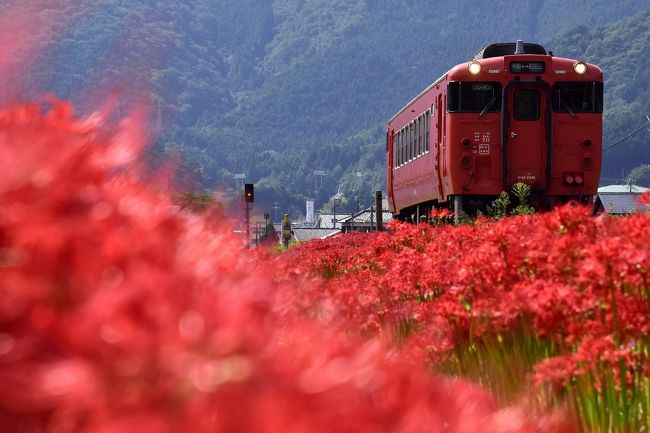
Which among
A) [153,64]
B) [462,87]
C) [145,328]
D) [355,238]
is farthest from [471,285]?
[462,87]

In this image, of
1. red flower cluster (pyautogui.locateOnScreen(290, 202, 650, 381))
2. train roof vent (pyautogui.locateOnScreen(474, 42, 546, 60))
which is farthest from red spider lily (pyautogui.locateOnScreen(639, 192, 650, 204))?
train roof vent (pyautogui.locateOnScreen(474, 42, 546, 60))

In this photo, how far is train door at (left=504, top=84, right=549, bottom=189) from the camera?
1653 cm

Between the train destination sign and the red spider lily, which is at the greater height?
the train destination sign

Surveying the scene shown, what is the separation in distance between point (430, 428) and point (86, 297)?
1.29ft

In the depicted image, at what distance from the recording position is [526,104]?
1659 centimetres

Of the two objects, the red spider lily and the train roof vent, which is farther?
the train roof vent

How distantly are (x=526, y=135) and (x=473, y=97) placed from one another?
1304 mm

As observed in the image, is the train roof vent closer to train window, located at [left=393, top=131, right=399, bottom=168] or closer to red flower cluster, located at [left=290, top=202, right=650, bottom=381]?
train window, located at [left=393, top=131, right=399, bottom=168]

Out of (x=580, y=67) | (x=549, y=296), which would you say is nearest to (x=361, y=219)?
(x=580, y=67)

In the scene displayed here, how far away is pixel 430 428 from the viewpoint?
951mm

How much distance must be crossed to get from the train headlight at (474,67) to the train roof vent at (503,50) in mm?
1041

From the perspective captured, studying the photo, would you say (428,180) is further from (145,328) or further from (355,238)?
(145,328)

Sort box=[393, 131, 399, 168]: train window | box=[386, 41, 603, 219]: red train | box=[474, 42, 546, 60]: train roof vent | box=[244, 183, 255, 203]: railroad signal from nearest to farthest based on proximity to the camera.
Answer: box=[244, 183, 255, 203]: railroad signal → box=[386, 41, 603, 219]: red train → box=[474, 42, 546, 60]: train roof vent → box=[393, 131, 399, 168]: train window

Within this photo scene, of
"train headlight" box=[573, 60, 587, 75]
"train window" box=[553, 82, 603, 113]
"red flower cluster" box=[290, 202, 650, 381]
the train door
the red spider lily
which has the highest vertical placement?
"train headlight" box=[573, 60, 587, 75]
